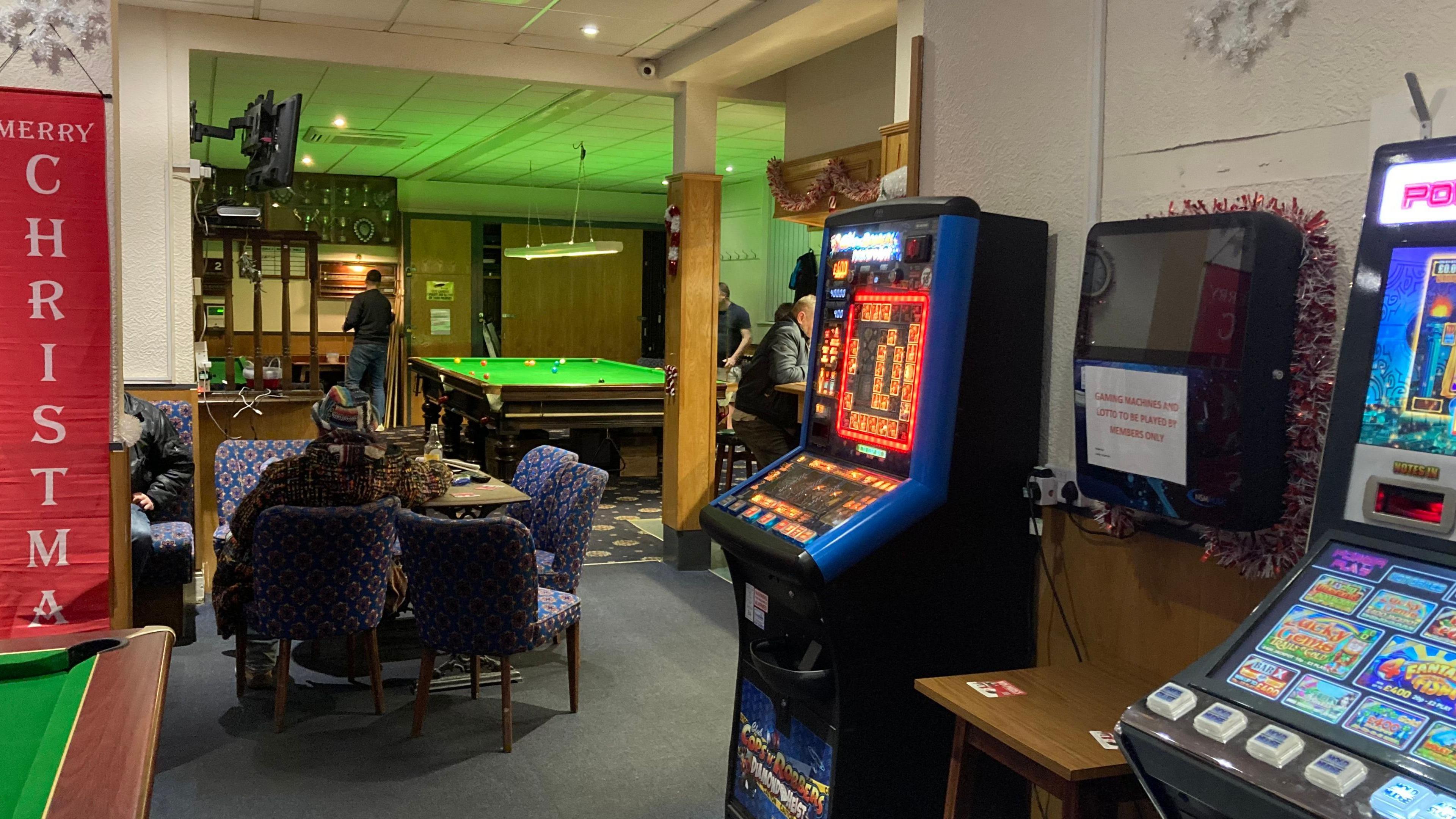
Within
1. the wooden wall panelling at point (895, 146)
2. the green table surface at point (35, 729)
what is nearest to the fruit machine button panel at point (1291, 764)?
the green table surface at point (35, 729)

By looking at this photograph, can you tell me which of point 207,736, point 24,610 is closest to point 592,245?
point 207,736

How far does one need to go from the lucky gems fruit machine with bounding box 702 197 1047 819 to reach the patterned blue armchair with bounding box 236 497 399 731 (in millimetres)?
1642

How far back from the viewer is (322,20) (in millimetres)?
5781

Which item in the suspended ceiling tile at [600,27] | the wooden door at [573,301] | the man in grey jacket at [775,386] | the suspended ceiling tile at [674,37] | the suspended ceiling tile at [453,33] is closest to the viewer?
the suspended ceiling tile at [600,27]

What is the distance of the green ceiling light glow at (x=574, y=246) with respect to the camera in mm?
10055

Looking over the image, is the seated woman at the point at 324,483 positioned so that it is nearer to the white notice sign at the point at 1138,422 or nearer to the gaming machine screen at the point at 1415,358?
the white notice sign at the point at 1138,422

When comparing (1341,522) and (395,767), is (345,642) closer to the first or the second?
(395,767)

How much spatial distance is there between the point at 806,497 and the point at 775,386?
3.71 meters

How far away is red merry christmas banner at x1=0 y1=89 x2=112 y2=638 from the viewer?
2.66 meters

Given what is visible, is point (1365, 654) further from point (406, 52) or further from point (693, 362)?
point (406, 52)

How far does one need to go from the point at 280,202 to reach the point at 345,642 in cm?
1008

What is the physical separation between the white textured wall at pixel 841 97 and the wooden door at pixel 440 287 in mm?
7964

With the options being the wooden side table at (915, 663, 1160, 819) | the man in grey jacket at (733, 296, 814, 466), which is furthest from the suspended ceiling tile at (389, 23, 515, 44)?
the wooden side table at (915, 663, 1160, 819)

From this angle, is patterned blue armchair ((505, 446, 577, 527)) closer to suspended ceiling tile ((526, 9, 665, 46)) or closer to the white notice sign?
suspended ceiling tile ((526, 9, 665, 46))
